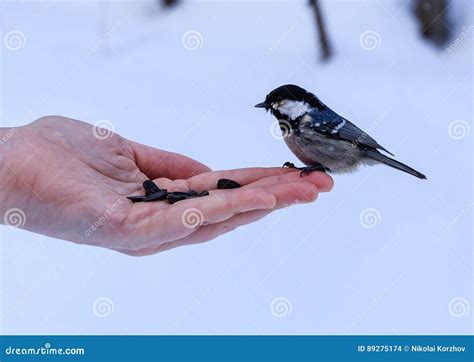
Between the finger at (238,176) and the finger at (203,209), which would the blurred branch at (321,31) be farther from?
the finger at (203,209)

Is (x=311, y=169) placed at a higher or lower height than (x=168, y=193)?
higher

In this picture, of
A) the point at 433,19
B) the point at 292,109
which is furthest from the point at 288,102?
the point at 433,19

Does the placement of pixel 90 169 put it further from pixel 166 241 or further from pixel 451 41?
pixel 451 41

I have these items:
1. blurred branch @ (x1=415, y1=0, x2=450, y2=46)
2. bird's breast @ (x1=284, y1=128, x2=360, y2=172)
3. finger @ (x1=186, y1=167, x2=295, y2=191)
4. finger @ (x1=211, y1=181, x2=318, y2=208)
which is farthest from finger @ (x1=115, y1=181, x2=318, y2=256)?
blurred branch @ (x1=415, y1=0, x2=450, y2=46)

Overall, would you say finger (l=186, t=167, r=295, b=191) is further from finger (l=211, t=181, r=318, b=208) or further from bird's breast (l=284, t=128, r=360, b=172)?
finger (l=211, t=181, r=318, b=208)

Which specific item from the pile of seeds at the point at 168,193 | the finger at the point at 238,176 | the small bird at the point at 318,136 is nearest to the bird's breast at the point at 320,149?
the small bird at the point at 318,136

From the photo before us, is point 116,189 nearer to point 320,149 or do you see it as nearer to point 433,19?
point 320,149
